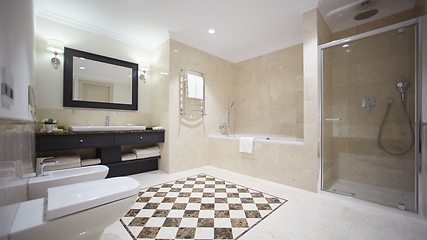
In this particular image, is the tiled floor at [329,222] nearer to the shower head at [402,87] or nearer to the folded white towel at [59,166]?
the shower head at [402,87]

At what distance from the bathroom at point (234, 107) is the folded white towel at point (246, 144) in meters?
0.08

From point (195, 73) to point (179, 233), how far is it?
2.58 m

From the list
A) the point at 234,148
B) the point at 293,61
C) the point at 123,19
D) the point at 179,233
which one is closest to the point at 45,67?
the point at 123,19

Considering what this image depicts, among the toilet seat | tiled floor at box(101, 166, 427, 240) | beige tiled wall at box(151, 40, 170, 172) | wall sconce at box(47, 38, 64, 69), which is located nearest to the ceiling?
beige tiled wall at box(151, 40, 170, 172)

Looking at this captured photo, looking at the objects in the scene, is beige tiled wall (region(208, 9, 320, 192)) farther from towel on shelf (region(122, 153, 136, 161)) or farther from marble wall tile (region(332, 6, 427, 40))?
towel on shelf (region(122, 153, 136, 161))

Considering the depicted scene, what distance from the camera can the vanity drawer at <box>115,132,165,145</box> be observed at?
2518 mm

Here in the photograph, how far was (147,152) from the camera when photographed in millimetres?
2883

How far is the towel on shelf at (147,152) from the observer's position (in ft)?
9.15

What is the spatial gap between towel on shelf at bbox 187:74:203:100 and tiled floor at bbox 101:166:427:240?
75.7 inches

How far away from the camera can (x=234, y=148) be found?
3.07m

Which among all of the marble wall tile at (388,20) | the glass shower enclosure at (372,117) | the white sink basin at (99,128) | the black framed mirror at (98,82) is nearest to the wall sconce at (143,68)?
the black framed mirror at (98,82)

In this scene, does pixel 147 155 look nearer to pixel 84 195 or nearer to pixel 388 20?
pixel 84 195

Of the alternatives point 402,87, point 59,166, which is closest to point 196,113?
point 59,166

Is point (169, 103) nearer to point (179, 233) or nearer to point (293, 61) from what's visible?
point (179, 233)
